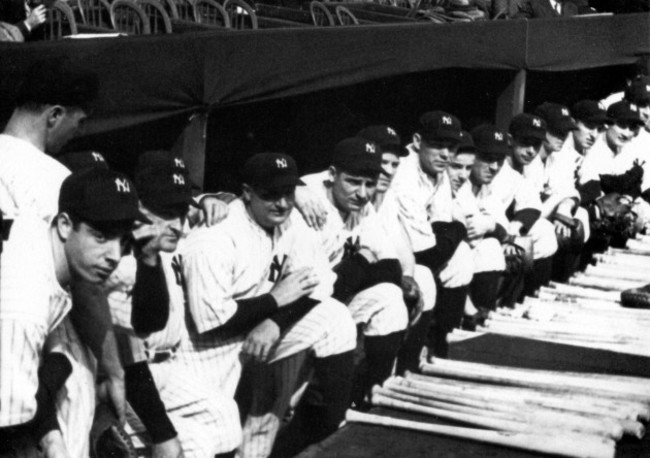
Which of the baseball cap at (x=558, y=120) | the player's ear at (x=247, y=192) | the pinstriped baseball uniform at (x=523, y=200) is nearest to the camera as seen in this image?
the player's ear at (x=247, y=192)

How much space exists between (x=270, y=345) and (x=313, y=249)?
57 cm

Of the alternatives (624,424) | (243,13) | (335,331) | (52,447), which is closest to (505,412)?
(624,424)

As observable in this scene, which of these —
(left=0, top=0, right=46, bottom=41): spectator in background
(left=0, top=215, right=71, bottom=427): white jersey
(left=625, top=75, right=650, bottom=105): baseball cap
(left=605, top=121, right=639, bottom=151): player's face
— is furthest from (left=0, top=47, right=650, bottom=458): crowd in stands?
(left=625, top=75, right=650, bottom=105): baseball cap

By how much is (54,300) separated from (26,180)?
22.9 inches

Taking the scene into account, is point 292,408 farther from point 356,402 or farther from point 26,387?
point 26,387

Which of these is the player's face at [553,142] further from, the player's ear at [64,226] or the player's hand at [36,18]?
the player's ear at [64,226]

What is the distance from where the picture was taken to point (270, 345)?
4.15m

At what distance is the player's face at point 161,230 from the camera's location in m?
3.52

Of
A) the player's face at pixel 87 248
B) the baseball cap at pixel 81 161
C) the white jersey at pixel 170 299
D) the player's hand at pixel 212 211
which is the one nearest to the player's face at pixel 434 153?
the player's hand at pixel 212 211

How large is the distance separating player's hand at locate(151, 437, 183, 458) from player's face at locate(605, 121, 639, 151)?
239 inches

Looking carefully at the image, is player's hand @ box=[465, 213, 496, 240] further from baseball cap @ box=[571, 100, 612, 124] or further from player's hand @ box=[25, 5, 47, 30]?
player's hand @ box=[25, 5, 47, 30]

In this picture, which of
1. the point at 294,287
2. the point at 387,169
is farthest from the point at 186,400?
the point at 387,169

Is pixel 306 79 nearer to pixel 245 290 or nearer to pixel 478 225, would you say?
pixel 245 290

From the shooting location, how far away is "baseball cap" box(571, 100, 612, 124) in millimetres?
8336
